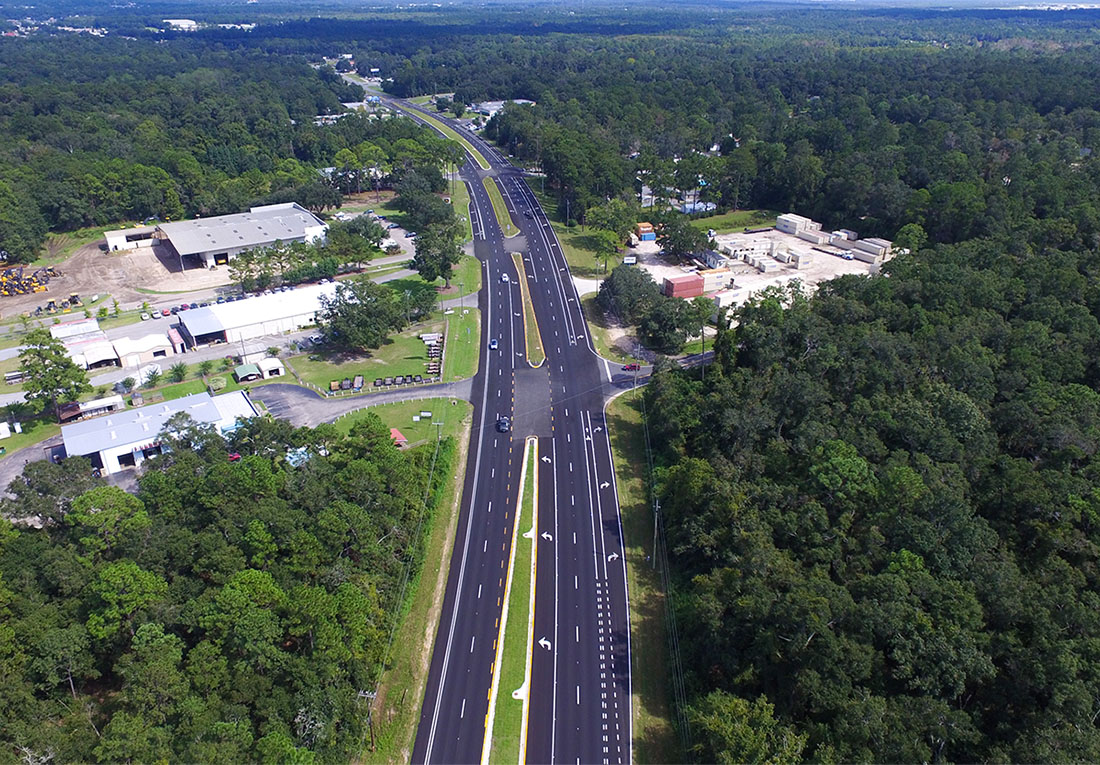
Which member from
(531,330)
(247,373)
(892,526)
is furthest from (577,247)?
(892,526)

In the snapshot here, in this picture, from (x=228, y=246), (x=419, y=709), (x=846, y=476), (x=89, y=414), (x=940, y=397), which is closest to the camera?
(x=419, y=709)

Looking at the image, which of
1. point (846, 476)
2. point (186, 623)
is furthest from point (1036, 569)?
point (186, 623)

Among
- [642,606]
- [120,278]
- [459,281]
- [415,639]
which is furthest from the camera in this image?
[120,278]

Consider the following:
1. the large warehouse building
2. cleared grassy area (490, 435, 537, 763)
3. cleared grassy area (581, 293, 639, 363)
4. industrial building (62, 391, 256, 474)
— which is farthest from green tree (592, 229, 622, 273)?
industrial building (62, 391, 256, 474)

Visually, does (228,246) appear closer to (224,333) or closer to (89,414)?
(224,333)

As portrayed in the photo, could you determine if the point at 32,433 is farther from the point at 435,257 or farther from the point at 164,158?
the point at 164,158

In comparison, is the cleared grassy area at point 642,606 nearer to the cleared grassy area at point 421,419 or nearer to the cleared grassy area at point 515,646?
the cleared grassy area at point 515,646
